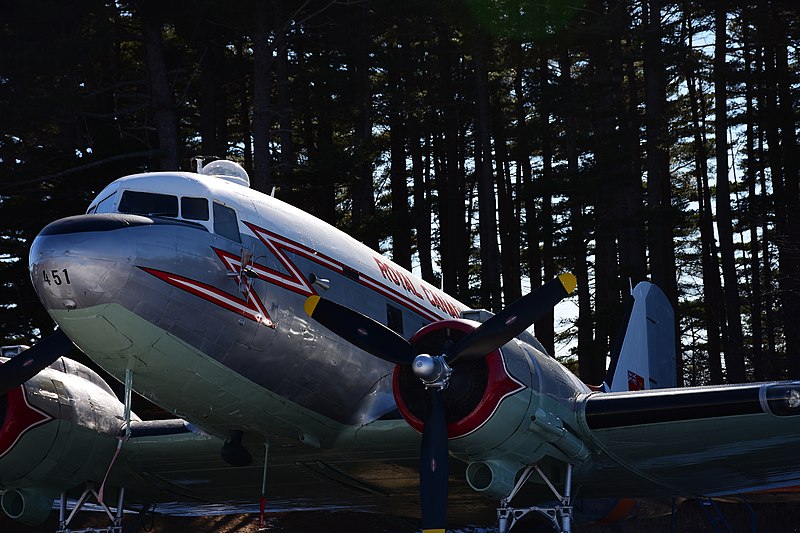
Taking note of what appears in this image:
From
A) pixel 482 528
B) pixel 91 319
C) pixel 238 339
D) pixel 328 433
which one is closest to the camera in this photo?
pixel 91 319

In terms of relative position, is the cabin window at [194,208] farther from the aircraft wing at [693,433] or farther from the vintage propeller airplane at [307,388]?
the aircraft wing at [693,433]

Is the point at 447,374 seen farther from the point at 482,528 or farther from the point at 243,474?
the point at 482,528

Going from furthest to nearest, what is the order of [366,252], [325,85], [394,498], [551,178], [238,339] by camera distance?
[551,178] → [325,85] → [394,498] → [366,252] → [238,339]

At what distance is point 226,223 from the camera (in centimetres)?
1062

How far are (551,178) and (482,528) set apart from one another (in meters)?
20.9

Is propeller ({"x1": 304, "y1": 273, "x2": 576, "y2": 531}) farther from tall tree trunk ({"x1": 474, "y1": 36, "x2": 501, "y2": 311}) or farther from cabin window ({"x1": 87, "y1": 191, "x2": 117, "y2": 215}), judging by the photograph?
tall tree trunk ({"x1": 474, "y1": 36, "x2": 501, "y2": 311})

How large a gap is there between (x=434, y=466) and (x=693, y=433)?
2984mm

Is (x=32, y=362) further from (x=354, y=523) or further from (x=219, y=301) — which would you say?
(x=354, y=523)

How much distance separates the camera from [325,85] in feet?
107

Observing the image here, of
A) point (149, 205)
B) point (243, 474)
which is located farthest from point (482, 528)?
point (149, 205)

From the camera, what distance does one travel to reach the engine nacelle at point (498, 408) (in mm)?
10000

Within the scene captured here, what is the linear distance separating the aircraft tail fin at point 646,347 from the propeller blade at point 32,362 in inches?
336

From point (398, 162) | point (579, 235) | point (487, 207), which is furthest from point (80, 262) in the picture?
point (398, 162)

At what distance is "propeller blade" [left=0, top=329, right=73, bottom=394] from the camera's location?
38.5 ft
